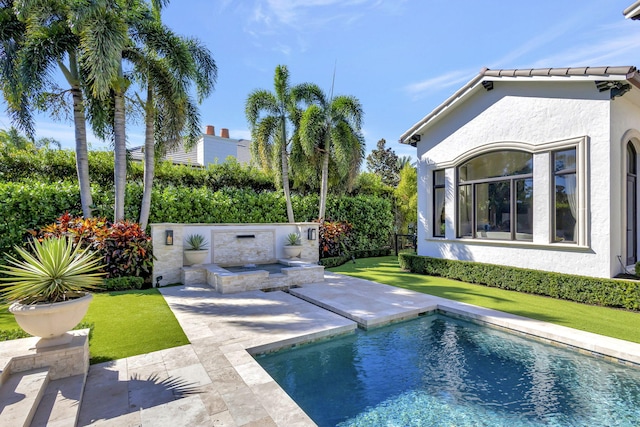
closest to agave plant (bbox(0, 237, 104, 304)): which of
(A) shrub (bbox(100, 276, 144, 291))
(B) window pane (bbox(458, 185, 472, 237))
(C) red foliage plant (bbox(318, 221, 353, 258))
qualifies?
(A) shrub (bbox(100, 276, 144, 291))

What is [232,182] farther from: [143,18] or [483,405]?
[483,405]

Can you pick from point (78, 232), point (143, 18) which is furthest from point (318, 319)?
point (143, 18)

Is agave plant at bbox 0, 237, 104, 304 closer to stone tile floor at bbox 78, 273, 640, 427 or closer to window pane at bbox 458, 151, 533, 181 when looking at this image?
stone tile floor at bbox 78, 273, 640, 427

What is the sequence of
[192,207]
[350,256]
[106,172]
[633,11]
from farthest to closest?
[350,256] → [192,207] → [106,172] → [633,11]

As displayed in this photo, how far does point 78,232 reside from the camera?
9.57 m

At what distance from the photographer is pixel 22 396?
135 inches

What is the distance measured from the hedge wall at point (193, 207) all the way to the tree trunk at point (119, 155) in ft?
2.40

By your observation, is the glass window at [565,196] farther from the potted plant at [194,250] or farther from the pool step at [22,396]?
the pool step at [22,396]

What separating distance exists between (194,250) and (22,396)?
749 centimetres

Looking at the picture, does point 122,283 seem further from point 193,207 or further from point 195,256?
point 193,207

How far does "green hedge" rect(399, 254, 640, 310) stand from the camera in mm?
7725

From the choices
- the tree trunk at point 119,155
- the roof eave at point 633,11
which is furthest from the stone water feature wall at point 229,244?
the roof eave at point 633,11

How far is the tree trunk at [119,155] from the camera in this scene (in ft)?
36.2

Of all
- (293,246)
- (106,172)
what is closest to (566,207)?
(293,246)
